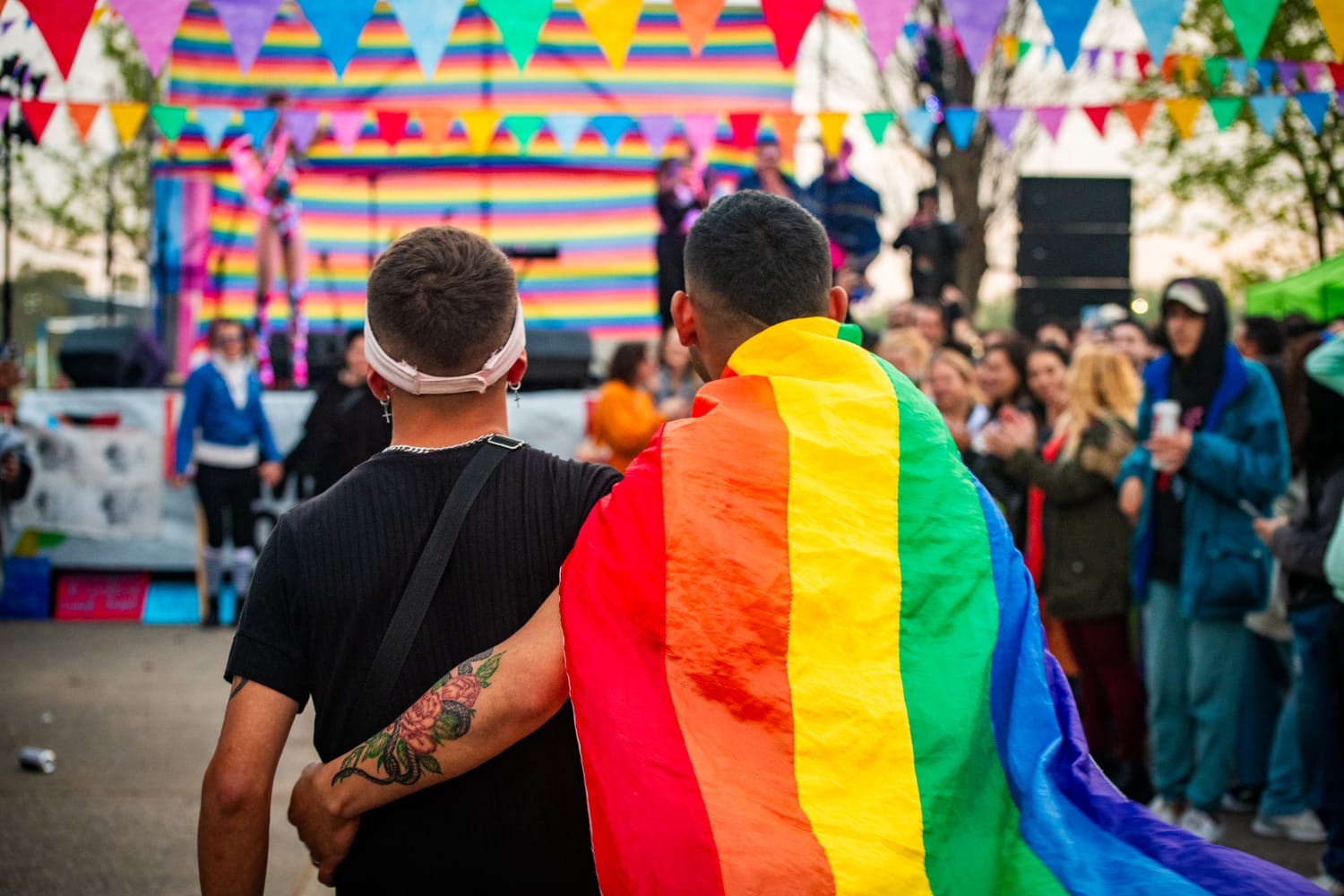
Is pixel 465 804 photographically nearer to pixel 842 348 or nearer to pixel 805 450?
pixel 805 450

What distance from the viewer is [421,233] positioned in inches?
88.3

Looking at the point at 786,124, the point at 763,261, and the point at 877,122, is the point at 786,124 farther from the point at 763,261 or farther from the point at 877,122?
the point at 763,261

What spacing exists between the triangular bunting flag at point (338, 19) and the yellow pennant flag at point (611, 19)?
0.95 m

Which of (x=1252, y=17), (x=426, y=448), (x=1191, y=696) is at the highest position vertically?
(x=1252, y=17)

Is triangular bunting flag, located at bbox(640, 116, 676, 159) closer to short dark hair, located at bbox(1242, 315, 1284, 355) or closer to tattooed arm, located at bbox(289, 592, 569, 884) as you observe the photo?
short dark hair, located at bbox(1242, 315, 1284, 355)

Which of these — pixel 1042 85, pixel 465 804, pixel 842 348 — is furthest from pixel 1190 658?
pixel 1042 85

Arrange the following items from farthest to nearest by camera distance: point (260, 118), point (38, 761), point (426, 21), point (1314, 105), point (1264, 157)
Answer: point (1264, 157), point (260, 118), point (1314, 105), point (38, 761), point (426, 21)

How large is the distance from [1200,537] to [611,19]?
352cm

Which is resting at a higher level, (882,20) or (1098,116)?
(1098,116)

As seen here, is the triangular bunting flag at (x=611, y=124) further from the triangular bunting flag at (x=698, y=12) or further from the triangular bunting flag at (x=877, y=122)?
the triangular bunting flag at (x=698, y=12)

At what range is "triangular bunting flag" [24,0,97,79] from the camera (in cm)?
480

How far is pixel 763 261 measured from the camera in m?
2.46

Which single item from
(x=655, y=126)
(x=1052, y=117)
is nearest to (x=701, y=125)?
(x=655, y=126)

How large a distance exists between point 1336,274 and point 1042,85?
58.1 ft
